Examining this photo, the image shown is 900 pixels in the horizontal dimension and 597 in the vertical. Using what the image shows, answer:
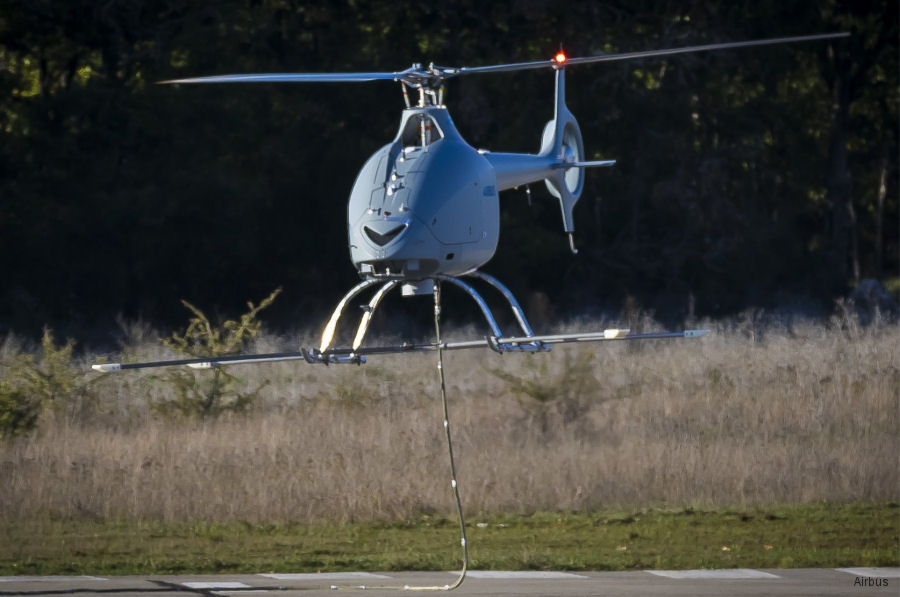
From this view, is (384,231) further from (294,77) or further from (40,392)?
(40,392)

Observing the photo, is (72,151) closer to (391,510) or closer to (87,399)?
(87,399)

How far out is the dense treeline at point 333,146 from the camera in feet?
107

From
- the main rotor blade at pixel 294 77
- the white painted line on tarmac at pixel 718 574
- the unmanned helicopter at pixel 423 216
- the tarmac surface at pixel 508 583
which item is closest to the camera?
the main rotor blade at pixel 294 77

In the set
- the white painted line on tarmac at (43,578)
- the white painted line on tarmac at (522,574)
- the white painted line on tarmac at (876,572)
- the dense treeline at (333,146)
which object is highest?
the dense treeline at (333,146)

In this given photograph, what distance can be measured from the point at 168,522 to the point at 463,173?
22.2 ft

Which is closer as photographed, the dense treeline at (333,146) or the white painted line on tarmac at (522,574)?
the white painted line on tarmac at (522,574)

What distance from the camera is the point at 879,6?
39.8m

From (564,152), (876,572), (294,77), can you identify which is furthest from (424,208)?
(876,572)

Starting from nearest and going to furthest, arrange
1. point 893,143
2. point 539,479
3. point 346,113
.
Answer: point 539,479 < point 346,113 < point 893,143

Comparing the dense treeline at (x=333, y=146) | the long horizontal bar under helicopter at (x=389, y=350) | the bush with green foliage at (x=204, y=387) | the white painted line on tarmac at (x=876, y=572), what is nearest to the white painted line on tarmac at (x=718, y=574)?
the white painted line on tarmac at (x=876, y=572)

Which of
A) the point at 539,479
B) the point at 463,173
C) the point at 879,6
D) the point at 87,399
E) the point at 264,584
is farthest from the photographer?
the point at 879,6

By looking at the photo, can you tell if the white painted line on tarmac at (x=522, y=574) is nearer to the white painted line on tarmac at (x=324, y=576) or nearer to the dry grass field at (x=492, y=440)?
the white painted line on tarmac at (x=324, y=576)

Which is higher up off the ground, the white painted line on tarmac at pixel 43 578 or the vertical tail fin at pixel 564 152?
the vertical tail fin at pixel 564 152

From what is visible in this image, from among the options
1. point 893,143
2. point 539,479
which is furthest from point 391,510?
point 893,143
